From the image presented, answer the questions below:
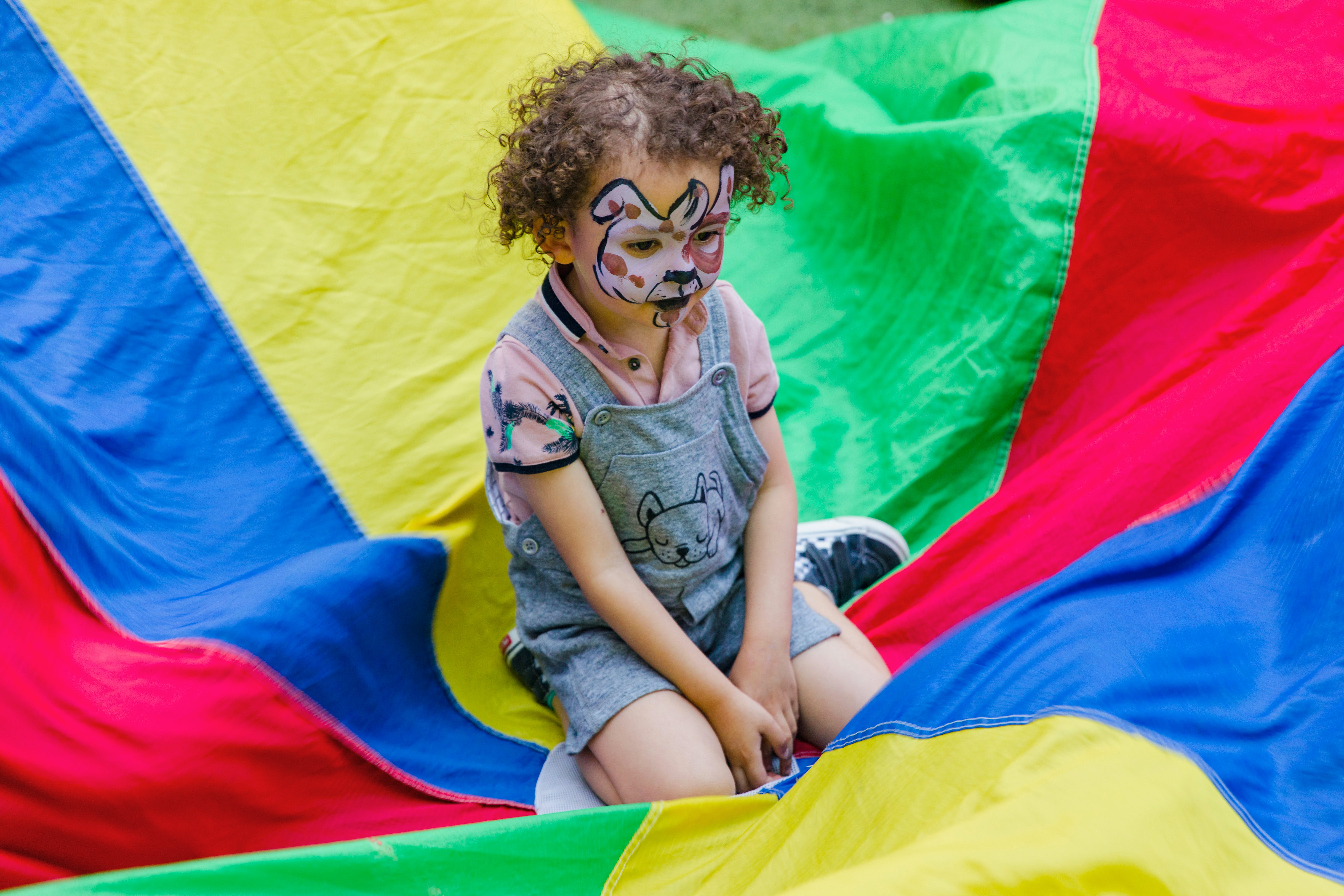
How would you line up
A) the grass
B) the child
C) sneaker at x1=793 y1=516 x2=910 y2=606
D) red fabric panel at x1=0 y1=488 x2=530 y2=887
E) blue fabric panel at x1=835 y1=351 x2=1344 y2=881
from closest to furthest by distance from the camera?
1. blue fabric panel at x1=835 y1=351 x2=1344 y2=881
2. red fabric panel at x1=0 y1=488 x2=530 y2=887
3. the child
4. sneaker at x1=793 y1=516 x2=910 y2=606
5. the grass

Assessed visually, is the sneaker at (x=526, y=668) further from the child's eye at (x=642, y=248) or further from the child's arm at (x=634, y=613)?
the child's eye at (x=642, y=248)

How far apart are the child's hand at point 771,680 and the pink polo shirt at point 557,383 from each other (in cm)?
29

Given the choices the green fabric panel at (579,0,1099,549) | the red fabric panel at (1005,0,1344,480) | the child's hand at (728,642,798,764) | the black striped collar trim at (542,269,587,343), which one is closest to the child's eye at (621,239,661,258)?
the black striped collar trim at (542,269,587,343)

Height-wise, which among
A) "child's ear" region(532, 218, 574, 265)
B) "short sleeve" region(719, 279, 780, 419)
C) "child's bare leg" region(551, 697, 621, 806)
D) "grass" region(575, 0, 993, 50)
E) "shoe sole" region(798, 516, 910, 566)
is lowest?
"child's bare leg" region(551, 697, 621, 806)

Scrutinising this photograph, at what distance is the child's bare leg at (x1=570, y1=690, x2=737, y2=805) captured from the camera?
1.00 metres

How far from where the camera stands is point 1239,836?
680mm

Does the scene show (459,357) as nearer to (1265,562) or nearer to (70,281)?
(70,281)

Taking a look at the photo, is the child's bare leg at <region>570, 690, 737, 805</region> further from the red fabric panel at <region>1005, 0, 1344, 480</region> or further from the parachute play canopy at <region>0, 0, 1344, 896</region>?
the red fabric panel at <region>1005, 0, 1344, 480</region>

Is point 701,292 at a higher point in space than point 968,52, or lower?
lower

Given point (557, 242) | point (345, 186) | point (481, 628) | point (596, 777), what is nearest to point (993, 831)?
point (596, 777)

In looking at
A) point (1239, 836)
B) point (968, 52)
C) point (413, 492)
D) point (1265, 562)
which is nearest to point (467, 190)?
point (413, 492)

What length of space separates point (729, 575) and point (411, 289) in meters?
0.67

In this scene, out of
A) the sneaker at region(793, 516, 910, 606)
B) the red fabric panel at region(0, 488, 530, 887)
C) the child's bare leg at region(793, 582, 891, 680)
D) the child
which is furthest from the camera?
the sneaker at region(793, 516, 910, 606)

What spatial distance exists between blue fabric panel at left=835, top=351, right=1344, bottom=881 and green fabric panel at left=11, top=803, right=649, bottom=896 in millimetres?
237
